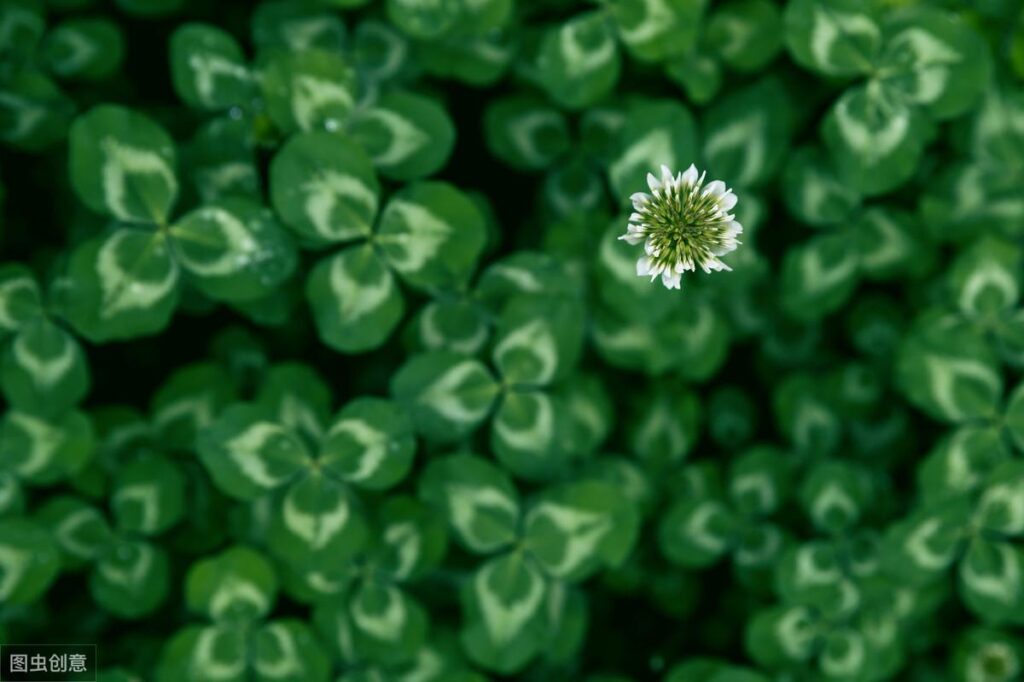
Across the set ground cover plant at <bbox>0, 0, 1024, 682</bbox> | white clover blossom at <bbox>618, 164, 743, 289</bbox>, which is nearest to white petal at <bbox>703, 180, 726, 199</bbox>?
white clover blossom at <bbox>618, 164, 743, 289</bbox>

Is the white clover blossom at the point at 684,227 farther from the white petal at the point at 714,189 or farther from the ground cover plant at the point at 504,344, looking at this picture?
the ground cover plant at the point at 504,344

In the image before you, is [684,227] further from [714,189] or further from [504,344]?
[504,344]

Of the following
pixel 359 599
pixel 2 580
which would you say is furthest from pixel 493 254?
pixel 2 580

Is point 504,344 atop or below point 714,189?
below

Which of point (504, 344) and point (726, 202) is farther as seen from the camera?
point (504, 344)

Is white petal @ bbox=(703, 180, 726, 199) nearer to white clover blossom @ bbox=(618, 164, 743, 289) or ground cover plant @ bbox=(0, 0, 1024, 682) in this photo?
white clover blossom @ bbox=(618, 164, 743, 289)

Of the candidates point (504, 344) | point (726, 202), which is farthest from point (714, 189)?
point (504, 344)

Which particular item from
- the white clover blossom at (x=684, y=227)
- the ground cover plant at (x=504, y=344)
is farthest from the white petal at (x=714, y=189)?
the ground cover plant at (x=504, y=344)
